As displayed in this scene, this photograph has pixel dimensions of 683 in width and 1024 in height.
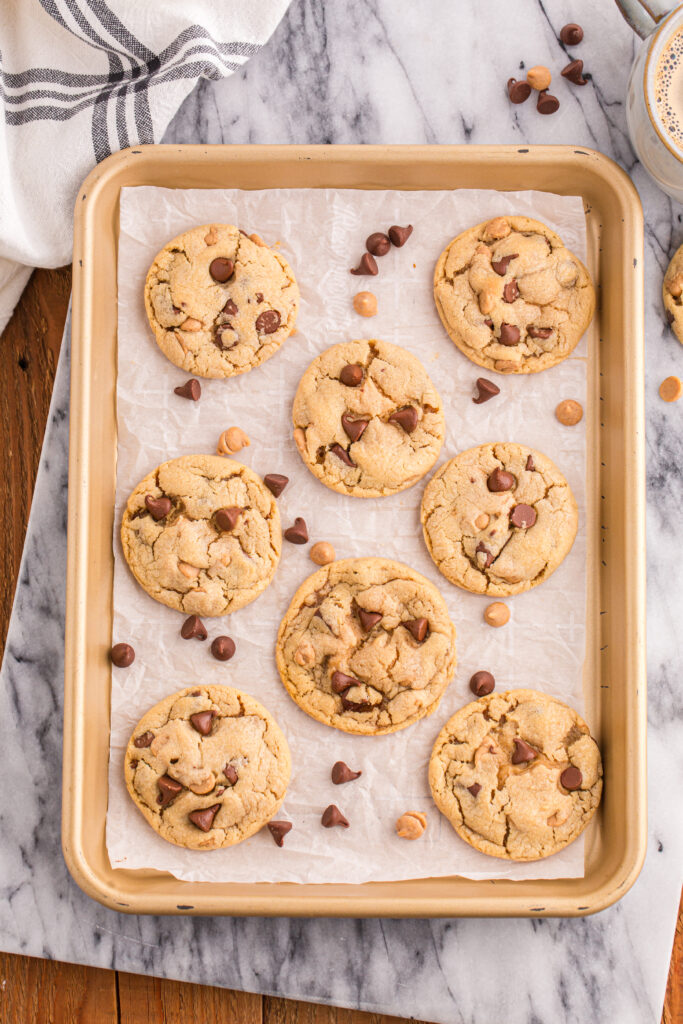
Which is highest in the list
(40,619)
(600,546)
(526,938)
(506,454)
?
(506,454)

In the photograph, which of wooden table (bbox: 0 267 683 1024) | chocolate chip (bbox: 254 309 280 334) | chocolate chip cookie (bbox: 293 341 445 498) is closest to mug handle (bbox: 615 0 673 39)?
chocolate chip cookie (bbox: 293 341 445 498)

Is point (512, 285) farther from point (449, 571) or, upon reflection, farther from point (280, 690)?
point (280, 690)

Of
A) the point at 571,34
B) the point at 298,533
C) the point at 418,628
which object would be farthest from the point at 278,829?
the point at 571,34

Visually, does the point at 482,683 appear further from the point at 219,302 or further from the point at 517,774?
the point at 219,302

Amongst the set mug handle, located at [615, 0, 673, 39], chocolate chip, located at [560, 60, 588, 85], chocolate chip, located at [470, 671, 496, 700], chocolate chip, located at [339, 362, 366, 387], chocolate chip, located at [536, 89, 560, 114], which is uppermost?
mug handle, located at [615, 0, 673, 39]

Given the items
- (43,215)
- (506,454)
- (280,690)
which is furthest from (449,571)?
(43,215)

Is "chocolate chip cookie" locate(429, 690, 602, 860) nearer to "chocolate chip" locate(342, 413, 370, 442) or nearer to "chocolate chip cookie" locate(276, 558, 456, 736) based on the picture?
"chocolate chip cookie" locate(276, 558, 456, 736)

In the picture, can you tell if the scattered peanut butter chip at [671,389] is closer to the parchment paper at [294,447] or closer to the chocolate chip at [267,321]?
the parchment paper at [294,447]

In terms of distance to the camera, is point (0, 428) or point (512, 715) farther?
point (0, 428)
